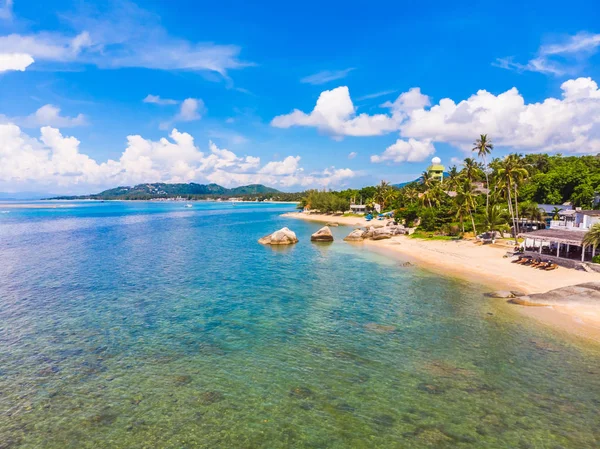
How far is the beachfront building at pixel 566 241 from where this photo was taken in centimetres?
3988

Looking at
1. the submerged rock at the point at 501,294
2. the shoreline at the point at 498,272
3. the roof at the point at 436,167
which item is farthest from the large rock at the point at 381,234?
the roof at the point at 436,167

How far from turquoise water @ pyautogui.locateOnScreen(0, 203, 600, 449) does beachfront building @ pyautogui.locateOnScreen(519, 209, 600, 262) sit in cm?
1425

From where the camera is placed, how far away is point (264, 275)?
1655 inches

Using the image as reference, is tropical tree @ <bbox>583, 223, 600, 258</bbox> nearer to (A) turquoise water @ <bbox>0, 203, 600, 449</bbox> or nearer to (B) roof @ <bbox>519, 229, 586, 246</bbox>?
(B) roof @ <bbox>519, 229, 586, 246</bbox>

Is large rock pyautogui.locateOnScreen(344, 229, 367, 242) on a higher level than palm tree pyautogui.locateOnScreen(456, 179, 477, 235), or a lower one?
lower

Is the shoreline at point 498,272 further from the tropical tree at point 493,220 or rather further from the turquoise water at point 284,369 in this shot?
the tropical tree at point 493,220

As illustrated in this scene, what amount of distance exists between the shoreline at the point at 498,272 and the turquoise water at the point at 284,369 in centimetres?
267

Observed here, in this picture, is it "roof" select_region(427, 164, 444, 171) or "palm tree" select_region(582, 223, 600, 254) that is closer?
"palm tree" select_region(582, 223, 600, 254)

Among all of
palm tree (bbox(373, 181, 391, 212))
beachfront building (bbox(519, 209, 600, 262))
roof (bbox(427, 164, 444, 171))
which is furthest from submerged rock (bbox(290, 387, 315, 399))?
roof (bbox(427, 164, 444, 171))

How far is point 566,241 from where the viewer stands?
39.3 metres

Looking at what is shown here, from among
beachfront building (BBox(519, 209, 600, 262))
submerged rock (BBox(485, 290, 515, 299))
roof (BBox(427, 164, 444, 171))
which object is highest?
roof (BBox(427, 164, 444, 171))

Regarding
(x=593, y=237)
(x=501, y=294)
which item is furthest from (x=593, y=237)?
(x=501, y=294)

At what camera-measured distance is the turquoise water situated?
14.2 meters

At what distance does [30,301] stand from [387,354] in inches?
1228
